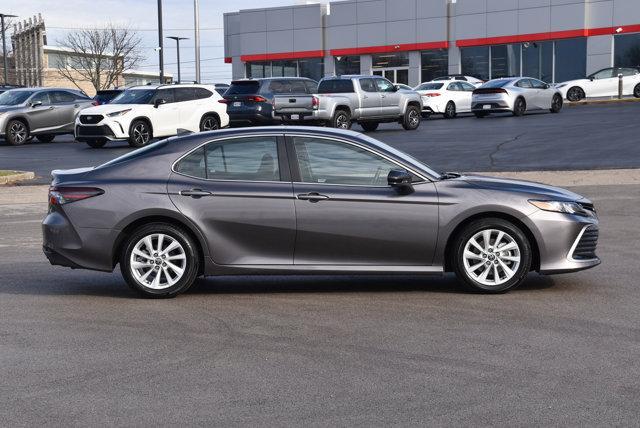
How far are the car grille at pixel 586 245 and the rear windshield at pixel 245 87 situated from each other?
2284cm

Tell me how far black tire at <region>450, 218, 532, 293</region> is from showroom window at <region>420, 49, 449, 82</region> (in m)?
54.9

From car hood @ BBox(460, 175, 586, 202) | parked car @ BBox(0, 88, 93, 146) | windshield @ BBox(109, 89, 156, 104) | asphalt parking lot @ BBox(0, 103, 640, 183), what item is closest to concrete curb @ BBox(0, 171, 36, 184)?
asphalt parking lot @ BBox(0, 103, 640, 183)

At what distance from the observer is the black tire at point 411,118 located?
34.2 metres

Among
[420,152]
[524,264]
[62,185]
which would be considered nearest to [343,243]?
[524,264]

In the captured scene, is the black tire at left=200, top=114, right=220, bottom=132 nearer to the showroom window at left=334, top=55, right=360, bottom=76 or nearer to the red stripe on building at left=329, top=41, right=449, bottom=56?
the red stripe on building at left=329, top=41, right=449, bottom=56

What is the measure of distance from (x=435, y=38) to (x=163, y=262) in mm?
55877

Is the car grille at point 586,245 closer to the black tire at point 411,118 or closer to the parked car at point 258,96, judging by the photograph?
the parked car at point 258,96

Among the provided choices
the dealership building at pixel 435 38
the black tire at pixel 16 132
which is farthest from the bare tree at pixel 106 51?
the black tire at pixel 16 132

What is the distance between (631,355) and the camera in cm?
670

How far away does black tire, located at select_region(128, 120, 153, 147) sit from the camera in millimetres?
28422

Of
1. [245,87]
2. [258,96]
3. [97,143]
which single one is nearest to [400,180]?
[97,143]

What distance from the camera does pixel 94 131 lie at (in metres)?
28.4

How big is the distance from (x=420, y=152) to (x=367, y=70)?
42480mm

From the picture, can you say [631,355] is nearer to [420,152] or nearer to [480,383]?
[480,383]
